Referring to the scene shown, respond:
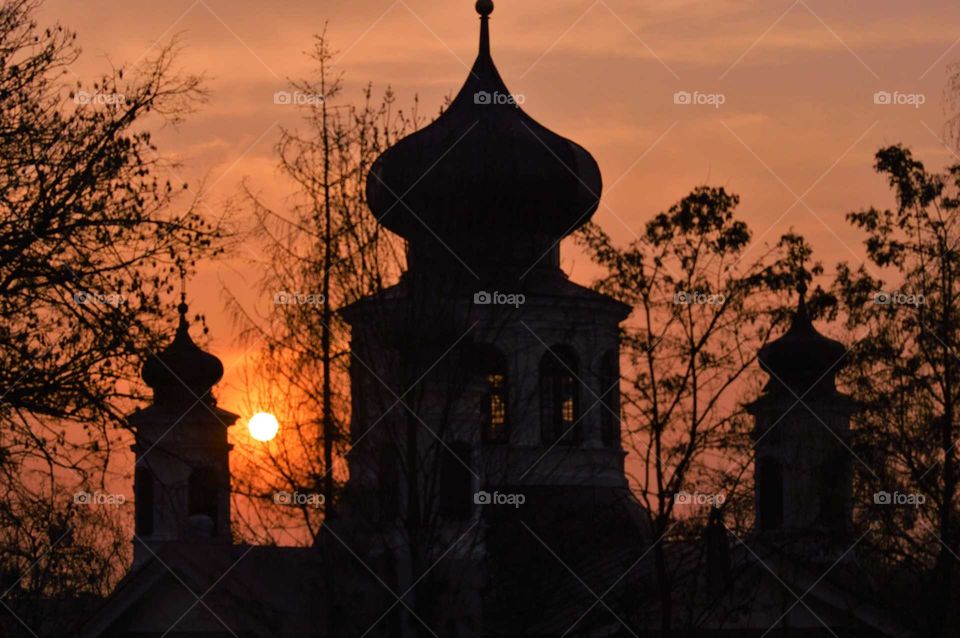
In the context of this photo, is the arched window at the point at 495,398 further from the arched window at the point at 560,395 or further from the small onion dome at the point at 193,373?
the small onion dome at the point at 193,373

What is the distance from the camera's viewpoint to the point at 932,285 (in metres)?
24.4

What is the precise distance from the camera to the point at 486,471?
25031 mm

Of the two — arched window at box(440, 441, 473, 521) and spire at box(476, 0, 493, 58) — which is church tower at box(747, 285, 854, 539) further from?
spire at box(476, 0, 493, 58)

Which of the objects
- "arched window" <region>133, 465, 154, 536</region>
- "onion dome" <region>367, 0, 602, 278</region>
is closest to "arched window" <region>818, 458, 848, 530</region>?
"onion dome" <region>367, 0, 602, 278</region>

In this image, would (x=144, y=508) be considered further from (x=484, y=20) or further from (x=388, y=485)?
(x=388, y=485)

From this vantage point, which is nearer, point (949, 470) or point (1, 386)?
point (1, 386)

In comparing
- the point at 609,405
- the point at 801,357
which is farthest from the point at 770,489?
the point at 609,405

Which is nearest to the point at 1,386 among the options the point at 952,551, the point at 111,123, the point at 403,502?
the point at 111,123

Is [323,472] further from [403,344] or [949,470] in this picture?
[949,470]

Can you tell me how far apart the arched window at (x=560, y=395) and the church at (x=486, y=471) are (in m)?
0.05

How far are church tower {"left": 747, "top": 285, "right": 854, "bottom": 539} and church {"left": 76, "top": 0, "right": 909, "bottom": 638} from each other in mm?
54

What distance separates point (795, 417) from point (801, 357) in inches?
55.3

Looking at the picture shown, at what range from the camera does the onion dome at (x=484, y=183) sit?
24.4m

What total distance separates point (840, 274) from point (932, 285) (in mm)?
1110
